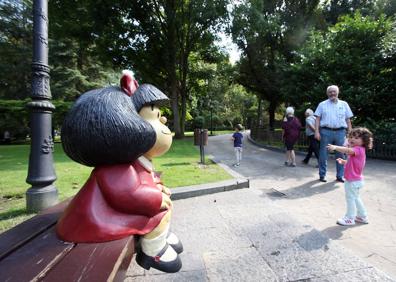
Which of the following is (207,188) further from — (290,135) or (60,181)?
(290,135)

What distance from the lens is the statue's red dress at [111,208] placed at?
1.73m

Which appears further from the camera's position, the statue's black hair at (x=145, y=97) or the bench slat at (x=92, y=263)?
the statue's black hair at (x=145, y=97)

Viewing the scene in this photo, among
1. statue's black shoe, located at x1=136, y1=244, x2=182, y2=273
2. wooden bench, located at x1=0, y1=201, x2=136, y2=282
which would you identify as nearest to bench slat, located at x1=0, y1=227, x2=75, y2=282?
wooden bench, located at x1=0, y1=201, x2=136, y2=282

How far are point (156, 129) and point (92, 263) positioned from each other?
1.04m

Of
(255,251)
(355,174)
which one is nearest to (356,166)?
(355,174)

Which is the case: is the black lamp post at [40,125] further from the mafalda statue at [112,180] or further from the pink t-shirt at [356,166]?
the pink t-shirt at [356,166]

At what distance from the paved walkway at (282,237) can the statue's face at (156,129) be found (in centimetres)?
114

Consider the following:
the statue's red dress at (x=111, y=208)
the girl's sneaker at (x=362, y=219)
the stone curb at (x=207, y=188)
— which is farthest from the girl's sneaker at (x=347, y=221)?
the statue's red dress at (x=111, y=208)

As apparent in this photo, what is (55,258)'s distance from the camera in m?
1.50

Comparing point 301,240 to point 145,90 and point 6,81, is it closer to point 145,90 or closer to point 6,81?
point 145,90

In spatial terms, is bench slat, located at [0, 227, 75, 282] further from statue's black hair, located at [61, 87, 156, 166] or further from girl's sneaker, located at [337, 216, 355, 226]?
girl's sneaker, located at [337, 216, 355, 226]

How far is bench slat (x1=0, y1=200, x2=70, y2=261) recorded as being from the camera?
172 cm

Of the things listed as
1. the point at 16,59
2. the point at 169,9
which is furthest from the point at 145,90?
the point at 16,59

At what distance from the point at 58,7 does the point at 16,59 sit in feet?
35.3
